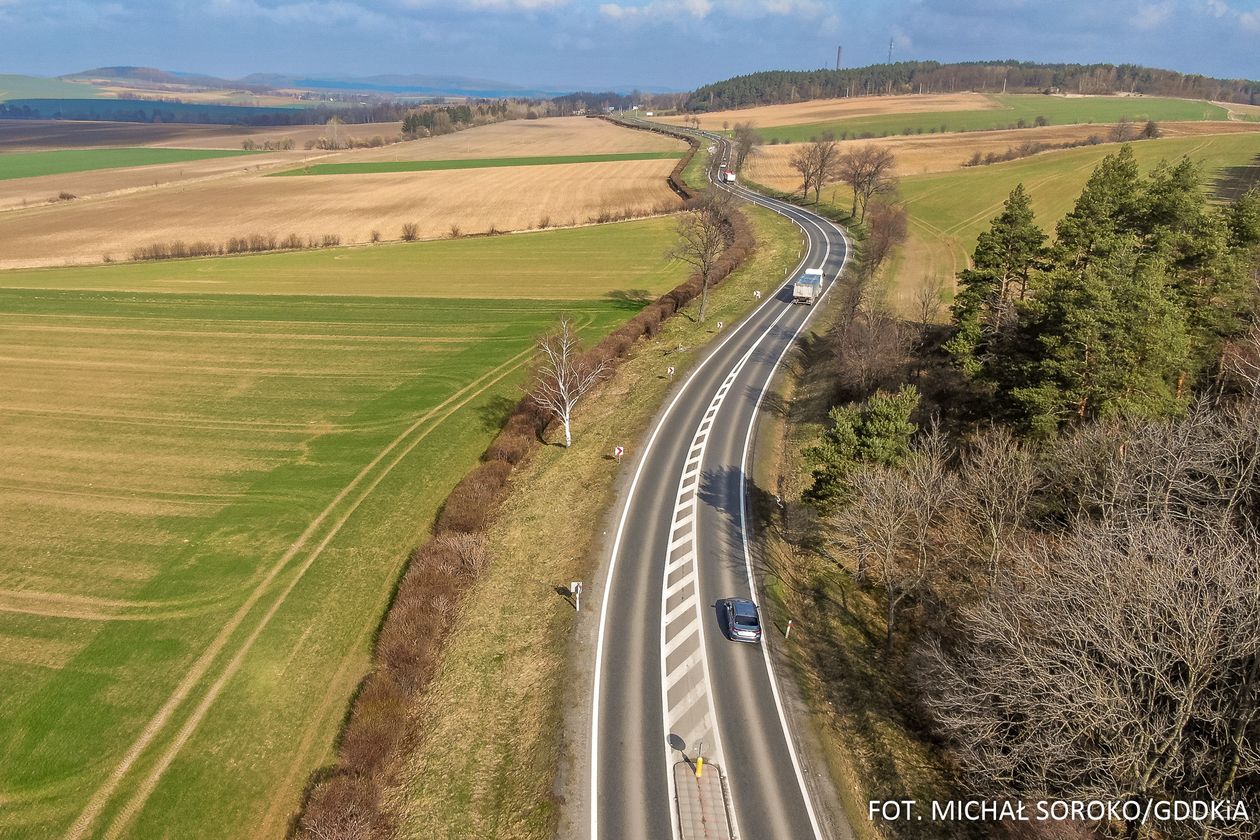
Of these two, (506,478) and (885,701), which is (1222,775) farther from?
(506,478)

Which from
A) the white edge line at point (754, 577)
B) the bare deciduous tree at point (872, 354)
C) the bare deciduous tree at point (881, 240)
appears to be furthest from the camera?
the bare deciduous tree at point (881, 240)

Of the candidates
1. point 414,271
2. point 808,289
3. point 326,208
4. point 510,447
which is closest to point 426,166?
point 326,208

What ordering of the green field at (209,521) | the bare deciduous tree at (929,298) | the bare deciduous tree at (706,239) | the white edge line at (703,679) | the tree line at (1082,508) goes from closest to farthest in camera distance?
the tree line at (1082,508) < the white edge line at (703,679) < the green field at (209,521) < the bare deciduous tree at (929,298) < the bare deciduous tree at (706,239)

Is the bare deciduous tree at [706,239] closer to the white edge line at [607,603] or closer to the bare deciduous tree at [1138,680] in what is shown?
the white edge line at [607,603]

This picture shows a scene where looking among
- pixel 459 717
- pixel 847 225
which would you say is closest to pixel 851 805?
pixel 459 717

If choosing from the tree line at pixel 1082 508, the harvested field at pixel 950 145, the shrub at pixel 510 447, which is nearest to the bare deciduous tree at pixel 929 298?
the tree line at pixel 1082 508

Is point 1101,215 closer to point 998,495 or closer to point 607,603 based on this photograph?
point 998,495
